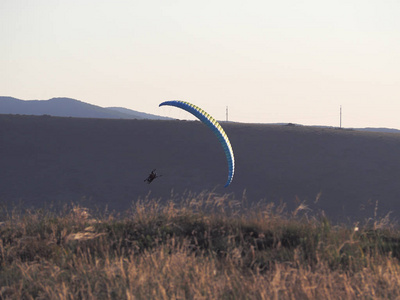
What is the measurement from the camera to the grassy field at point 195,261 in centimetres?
558

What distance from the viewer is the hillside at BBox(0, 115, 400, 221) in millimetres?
29062

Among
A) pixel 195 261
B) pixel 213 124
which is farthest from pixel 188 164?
pixel 195 261

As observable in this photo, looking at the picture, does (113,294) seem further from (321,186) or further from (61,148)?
(61,148)

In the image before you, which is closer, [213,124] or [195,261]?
[195,261]

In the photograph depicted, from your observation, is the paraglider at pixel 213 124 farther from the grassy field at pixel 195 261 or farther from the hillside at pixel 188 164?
the hillside at pixel 188 164

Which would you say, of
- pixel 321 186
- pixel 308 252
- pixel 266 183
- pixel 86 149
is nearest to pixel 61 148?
pixel 86 149

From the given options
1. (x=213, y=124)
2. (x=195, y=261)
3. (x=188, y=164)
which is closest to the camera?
(x=195, y=261)

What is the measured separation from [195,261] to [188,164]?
28.5 meters

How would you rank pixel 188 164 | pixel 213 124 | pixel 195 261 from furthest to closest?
pixel 188 164
pixel 213 124
pixel 195 261

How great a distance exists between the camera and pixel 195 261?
22.2 ft

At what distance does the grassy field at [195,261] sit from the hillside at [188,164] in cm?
1649

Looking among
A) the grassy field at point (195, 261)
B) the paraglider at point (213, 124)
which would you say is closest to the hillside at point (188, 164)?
the paraglider at point (213, 124)

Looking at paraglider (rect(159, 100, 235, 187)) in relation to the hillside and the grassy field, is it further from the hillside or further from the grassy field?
the hillside

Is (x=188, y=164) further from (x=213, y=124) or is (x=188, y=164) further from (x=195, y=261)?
(x=195, y=261)
